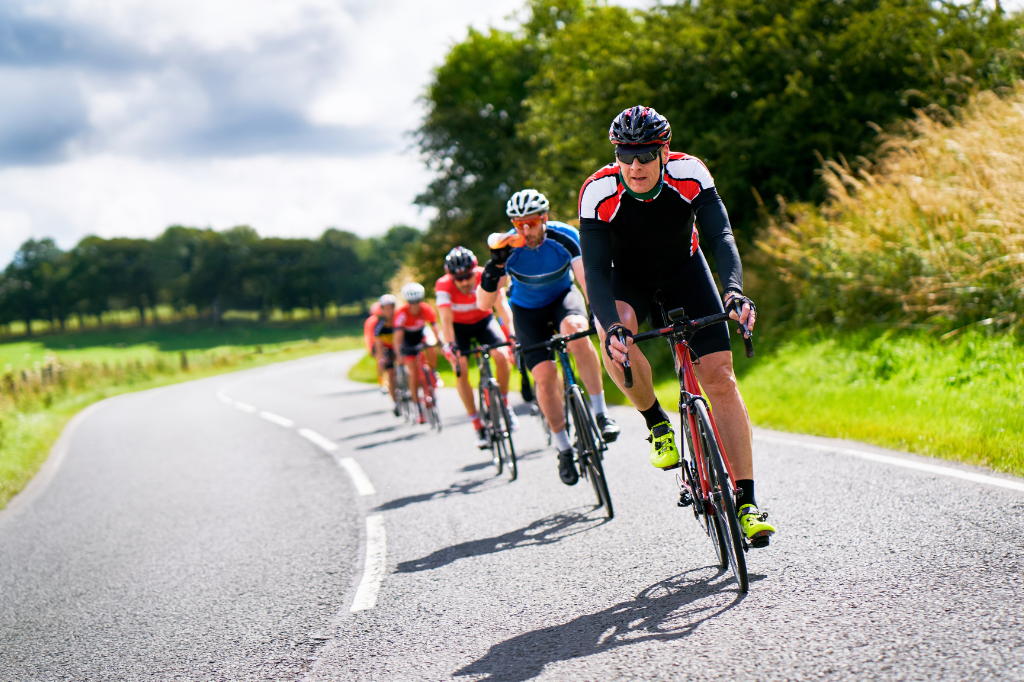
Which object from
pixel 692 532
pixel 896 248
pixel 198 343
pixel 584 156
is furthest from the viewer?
pixel 198 343

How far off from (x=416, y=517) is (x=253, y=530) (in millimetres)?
1484

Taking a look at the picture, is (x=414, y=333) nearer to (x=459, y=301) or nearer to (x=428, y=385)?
(x=428, y=385)

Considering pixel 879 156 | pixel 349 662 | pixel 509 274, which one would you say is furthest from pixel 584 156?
pixel 349 662

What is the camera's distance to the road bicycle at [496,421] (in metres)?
7.29

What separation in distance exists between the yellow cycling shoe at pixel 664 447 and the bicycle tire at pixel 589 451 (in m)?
1.11

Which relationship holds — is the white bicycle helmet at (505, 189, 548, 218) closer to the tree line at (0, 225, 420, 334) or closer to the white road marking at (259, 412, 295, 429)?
the white road marking at (259, 412, 295, 429)

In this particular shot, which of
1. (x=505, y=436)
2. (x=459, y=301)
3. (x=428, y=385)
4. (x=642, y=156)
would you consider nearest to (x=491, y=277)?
(x=505, y=436)

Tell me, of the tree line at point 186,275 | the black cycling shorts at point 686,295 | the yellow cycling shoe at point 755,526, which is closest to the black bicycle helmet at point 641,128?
the black cycling shorts at point 686,295

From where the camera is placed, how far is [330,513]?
679 cm

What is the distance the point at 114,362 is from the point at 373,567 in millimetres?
45942

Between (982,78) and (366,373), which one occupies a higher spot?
(982,78)

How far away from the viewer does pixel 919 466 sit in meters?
5.42

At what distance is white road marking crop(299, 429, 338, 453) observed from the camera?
10911 millimetres

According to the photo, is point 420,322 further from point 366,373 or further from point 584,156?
point 366,373
